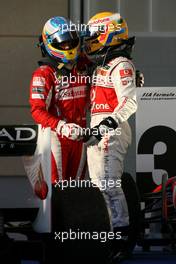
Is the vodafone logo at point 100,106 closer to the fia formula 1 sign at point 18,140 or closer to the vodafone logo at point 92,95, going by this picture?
the vodafone logo at point 92,95

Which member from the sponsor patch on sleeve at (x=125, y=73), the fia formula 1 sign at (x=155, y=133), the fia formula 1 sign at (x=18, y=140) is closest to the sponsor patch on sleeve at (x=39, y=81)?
the sponsor patch on sleeve at (x=125, y=73)

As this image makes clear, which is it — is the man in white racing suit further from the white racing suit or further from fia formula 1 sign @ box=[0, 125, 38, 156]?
fia formula 1 sign @ box=[0, 125, 38, 156]

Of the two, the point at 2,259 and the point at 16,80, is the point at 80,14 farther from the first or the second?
the point at 2,259

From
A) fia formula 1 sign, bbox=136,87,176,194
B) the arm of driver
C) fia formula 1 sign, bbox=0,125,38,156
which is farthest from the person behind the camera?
fia formula 1 sign, bbox=136,87,176,194

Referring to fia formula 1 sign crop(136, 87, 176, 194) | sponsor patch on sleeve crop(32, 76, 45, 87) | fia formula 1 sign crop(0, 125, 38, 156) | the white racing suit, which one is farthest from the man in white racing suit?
fia formula 1 sign crop(0, 125, 38, 156)

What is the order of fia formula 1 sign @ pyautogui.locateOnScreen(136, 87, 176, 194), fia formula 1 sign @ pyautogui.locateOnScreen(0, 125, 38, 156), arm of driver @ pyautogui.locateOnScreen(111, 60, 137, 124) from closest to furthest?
fia formula 1 sign @ pyautogui.locateOnScreen(0, 125, 38, 156)
arm of driver @ pyautogui.locateOnScreen(111, 60, 137, 124)
fia formula 1 sign @ pyautogui.locateOnScreen(136, 87, 176, 194)

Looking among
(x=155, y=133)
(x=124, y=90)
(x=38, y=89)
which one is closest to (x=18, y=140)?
(x=38, y=89)

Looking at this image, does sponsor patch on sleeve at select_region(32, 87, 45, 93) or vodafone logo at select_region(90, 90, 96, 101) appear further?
vodafone logo at select_region(90, 90, 96, 101)

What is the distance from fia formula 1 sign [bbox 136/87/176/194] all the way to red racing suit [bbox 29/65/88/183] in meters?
1.06

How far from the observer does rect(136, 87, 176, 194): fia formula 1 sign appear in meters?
5.60

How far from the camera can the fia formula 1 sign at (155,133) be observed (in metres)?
5.60

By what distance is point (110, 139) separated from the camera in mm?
4586

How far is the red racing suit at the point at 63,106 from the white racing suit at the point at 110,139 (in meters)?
0.07

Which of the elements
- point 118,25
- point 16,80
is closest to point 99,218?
point 118,25
